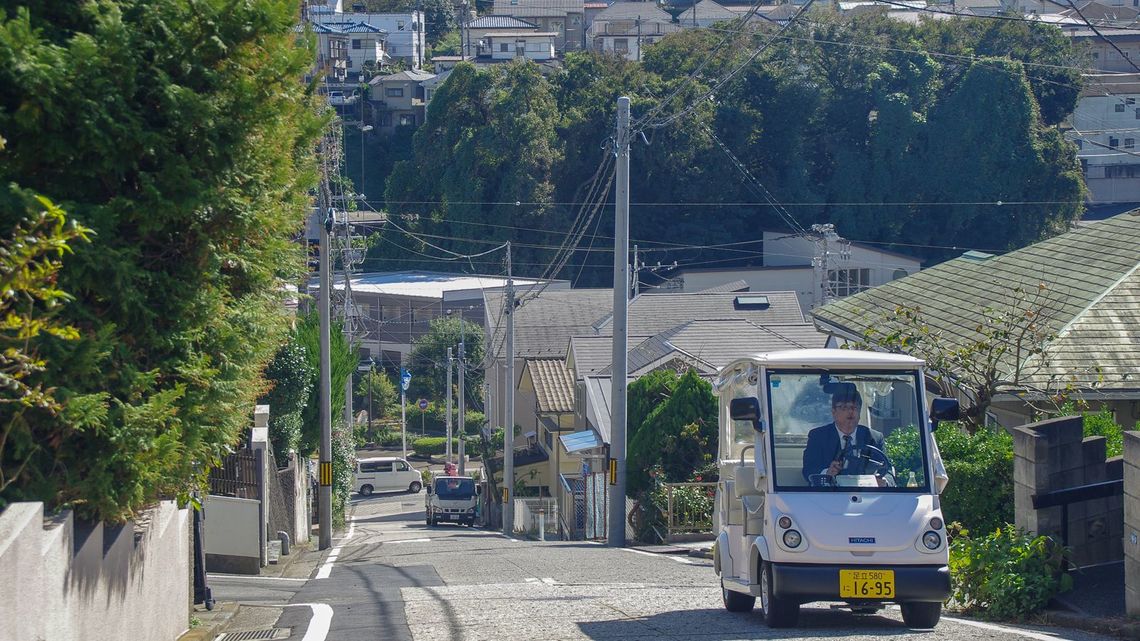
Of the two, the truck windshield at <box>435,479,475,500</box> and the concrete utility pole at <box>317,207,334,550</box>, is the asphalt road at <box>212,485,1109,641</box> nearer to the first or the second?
the concrete utility pole at <box>317,207,334,550</box>

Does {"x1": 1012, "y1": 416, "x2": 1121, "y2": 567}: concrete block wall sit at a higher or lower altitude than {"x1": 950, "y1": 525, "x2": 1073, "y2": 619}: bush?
higher

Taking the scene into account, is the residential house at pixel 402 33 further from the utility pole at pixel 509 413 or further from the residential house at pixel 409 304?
the utility pole at pixel 509 413

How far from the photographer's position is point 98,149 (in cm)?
653

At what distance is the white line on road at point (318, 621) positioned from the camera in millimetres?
9516

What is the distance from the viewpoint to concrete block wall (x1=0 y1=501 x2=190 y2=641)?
5504 millimetres

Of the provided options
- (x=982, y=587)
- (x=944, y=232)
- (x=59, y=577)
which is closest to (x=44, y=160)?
(x=59, y=577)

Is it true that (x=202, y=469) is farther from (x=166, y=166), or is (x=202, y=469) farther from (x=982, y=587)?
(x=982, y=587)

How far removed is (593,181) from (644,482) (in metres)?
36.9

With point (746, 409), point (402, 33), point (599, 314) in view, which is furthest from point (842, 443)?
point (402, 33)

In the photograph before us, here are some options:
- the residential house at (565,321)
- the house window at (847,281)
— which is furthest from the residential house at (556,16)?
the residential house at (565,321)

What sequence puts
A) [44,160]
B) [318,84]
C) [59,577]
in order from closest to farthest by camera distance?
[59,577]
[44,160]
[318,84]

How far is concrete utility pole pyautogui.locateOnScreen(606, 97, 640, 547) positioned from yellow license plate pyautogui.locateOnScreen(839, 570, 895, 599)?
40.6 ft

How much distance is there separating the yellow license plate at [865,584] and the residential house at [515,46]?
3145 inches

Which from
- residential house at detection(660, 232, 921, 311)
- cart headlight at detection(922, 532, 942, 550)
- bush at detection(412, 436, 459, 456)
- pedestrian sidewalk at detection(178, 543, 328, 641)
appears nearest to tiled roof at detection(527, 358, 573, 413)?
residential house at detection(660, 232, 921, 311)
